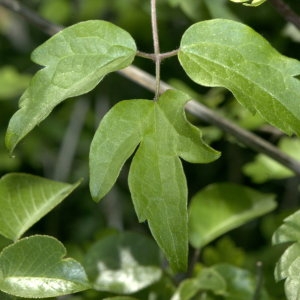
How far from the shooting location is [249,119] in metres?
1.94

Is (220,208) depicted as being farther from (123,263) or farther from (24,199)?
(24,199)

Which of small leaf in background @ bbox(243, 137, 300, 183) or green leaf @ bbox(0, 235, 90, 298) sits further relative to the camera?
small leaf in background @ bbox(243, 137, 300, 183)

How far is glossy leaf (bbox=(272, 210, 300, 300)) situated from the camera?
1.12 m

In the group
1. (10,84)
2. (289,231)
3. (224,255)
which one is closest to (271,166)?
(224,255)

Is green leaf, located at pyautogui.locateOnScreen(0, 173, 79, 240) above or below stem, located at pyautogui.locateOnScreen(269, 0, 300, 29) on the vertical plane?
below

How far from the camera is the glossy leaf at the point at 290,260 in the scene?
1122 millimetres

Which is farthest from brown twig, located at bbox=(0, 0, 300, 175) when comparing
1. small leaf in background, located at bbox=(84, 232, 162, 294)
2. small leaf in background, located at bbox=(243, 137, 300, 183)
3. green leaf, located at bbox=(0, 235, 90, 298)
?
green leaf, located at bbox=(0, 235, 90, 298)

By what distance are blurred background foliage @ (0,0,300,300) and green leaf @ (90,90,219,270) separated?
31.2 inches

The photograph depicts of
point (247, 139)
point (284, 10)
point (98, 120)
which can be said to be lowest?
point (98, 120)

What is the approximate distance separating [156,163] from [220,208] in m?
0.57

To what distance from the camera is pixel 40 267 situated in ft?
3.61

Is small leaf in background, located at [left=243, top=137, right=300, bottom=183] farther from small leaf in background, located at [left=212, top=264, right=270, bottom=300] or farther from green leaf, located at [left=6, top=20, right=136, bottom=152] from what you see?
green leaf, located at [left=6, top=20, right=136, bottom=152]

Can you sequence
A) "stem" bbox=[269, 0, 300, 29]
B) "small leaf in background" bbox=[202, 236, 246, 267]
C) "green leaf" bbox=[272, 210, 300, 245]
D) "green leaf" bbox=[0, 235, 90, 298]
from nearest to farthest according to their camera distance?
1. "green leaf" bbox=[0, 235, 90, 298]
2. "green leaf" bbox=[272, 210, 300, 245]
3. "stem" bbox=[269, 0, 300, 29]
4. "small leaf in background" bbox=[202, 236, 246, 267]

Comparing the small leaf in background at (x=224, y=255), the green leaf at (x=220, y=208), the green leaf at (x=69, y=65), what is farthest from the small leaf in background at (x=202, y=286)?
the green leaf at (x=69, y=65)
